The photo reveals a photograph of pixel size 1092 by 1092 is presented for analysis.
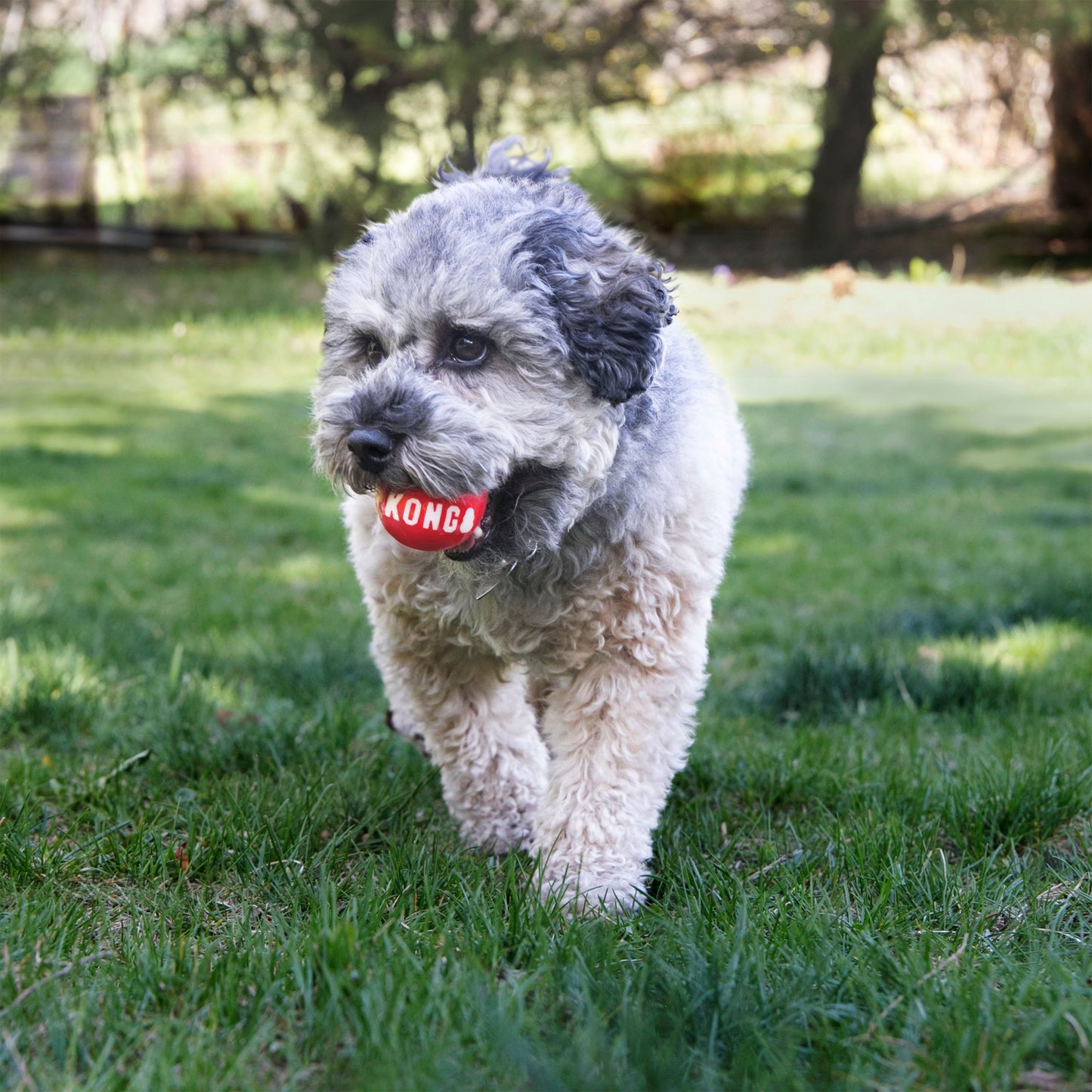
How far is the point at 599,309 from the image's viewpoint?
2799mm

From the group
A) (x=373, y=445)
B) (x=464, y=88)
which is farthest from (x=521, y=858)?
(x=464, y=88)

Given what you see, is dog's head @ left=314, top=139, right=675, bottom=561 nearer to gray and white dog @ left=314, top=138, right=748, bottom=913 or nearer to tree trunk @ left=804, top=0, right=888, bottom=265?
gray and white dog @ left=314, top=138, right=748, bottom=913

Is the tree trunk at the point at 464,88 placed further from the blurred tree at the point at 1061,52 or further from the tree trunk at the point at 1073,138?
the tree trunk at the point at 1073,138

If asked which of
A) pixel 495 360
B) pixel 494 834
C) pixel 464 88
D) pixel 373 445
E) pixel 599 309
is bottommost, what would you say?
pixel 494 834

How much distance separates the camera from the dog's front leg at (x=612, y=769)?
2.96 meters

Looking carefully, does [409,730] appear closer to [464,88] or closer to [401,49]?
[464,88]

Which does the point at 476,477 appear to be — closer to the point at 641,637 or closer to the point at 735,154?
the point at 641,637

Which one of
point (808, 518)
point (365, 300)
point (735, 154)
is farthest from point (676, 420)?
point (735, 154)

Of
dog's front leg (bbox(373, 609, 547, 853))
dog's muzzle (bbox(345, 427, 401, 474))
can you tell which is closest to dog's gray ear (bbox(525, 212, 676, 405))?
dog's muzzle (bbox(345, 427, 401, 474))

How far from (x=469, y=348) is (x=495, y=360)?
63 millimetres

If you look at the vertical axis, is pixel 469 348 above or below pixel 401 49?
below

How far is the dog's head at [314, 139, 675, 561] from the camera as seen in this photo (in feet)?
8.86

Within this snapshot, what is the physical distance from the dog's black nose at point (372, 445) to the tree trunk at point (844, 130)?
12.9 meters

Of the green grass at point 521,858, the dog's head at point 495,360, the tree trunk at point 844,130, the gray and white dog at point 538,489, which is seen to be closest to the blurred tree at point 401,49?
the tree trunk at point 844,130
